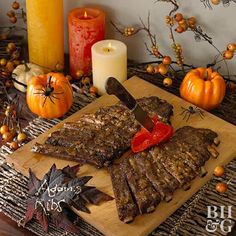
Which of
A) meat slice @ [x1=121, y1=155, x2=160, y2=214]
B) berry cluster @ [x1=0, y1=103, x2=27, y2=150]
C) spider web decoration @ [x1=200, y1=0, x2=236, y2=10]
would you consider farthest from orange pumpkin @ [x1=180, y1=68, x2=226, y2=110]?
berry cluster @ [x1=0, y1=103, x2=27, y2=150]

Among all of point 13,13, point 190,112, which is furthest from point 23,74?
point 190,112

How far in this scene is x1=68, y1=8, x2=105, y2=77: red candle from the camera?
52.4 inches

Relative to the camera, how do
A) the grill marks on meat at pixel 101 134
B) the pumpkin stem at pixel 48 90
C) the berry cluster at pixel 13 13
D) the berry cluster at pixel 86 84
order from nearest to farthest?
the grill marks on meat at pixel 101 134 → the pumpkin stem at pixel 48 90 → the berry cluster at pixel 86 84 → the berry cluster at pixel 13 13

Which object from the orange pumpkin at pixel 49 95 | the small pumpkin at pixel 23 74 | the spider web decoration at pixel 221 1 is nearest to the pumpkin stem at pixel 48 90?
the orange pumpkin at pixel 49 95

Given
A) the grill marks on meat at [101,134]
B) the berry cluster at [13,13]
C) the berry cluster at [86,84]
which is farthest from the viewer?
the berry cluster at [13,13]

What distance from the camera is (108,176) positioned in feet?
3.59

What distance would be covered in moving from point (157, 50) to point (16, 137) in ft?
1.27

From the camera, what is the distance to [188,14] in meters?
1.31

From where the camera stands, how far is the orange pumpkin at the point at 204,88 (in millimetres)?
1243

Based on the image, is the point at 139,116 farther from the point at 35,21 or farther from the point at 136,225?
the point at 35,21

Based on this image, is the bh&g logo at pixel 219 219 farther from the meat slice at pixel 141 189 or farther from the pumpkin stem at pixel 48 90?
the pumpkin stem at pixel 48 90

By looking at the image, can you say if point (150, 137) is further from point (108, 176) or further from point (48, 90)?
point (48, 90)

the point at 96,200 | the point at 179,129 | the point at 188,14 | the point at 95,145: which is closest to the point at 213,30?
the point at 188,14

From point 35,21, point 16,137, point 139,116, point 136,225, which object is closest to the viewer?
point 136,225
